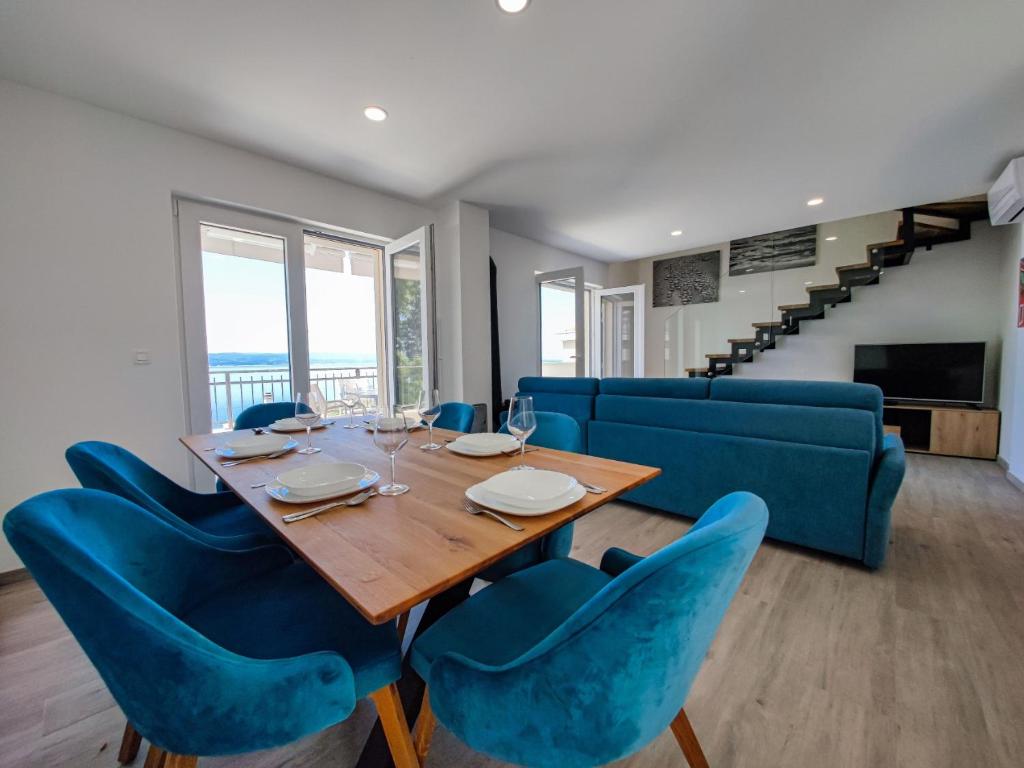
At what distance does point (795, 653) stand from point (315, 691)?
163 centimetres

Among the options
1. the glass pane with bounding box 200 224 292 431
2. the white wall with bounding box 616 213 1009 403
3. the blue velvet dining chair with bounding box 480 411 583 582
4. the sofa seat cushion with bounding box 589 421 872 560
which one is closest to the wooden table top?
the blue velvet dining chair with bounding box 480 411 583 582

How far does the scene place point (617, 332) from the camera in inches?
246

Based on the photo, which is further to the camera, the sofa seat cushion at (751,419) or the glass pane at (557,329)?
the glass pane at (557,329)

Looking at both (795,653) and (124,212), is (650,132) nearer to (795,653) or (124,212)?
(795,653)

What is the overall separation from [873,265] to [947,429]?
192 centimetres

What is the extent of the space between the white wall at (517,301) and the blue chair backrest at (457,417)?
7.96 feet

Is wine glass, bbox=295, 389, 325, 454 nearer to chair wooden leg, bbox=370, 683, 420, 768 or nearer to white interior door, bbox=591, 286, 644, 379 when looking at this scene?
chair wooden leg, bbox=370, 683, 420, 768

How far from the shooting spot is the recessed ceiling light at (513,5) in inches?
64.1

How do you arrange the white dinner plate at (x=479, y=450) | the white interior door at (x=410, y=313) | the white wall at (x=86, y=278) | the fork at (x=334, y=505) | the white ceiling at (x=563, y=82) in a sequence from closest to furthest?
the fork at (x=334, y=505) < the white dinner plate at (x=479, y=450) < the white ceiling at (x=563, y=82) < the white wall at (x=86, y=278) < the white interior door at (x=410, y=313)

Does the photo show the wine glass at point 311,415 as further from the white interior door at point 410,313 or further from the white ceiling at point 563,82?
the white ceiling at point 563,82

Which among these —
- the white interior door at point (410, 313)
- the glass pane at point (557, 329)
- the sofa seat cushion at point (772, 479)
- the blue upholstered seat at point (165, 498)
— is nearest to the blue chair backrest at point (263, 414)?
the blue upholstered seat at point (165, 498)

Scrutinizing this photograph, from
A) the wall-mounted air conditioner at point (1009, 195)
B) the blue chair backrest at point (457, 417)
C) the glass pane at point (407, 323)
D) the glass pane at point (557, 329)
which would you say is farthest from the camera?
the glass pane at point (557, 329)

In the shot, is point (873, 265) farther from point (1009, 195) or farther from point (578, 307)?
point (578, 307)

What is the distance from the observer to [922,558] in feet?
6.70
